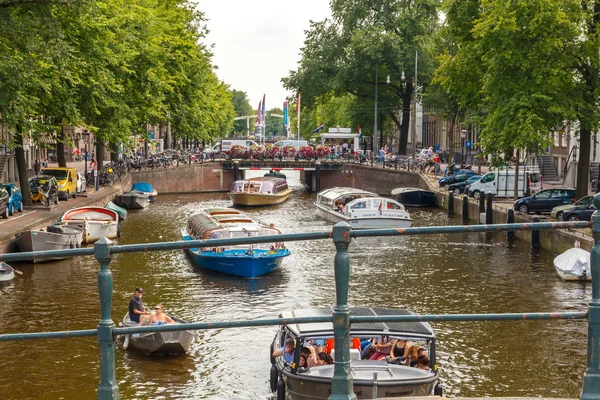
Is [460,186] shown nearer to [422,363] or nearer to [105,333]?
[422,363]

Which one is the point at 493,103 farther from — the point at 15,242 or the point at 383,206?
the point at 15,242

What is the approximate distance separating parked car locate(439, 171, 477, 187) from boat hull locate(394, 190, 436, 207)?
2.58 metres

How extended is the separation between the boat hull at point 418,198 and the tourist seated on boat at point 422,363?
149 ft

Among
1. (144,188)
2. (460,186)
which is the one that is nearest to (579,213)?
(460,186)

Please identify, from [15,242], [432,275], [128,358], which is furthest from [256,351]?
[15,242]

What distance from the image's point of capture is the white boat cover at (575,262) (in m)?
29.8

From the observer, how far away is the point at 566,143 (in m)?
63.0

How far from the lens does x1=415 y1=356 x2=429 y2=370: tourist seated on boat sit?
14758 mm

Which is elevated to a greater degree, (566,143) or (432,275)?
(566,143)

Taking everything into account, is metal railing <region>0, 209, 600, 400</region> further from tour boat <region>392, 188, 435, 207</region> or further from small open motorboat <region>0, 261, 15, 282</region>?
tour boat <region>392, 188, 435, 207</region>

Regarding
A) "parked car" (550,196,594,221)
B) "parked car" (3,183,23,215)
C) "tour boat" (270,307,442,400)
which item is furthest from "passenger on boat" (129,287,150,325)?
"parked car" (550,196,594,221)

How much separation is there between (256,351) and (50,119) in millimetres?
24064

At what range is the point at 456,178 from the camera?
62.0 metres

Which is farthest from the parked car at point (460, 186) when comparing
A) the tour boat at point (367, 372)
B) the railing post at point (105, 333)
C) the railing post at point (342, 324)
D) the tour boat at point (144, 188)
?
the railing post at point (105, 333)
